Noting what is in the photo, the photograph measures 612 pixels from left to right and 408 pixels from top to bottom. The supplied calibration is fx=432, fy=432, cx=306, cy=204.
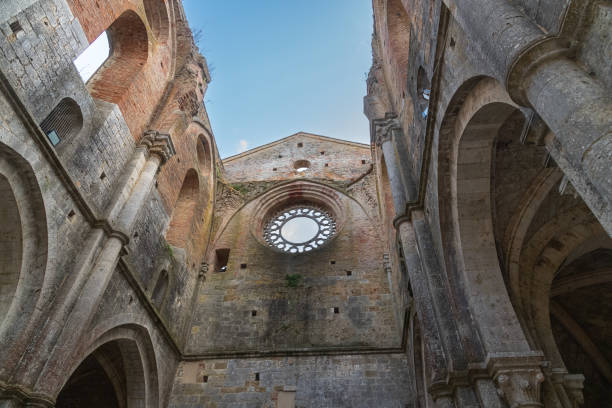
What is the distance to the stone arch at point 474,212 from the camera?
5.05m

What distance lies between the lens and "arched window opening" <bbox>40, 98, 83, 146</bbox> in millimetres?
6586

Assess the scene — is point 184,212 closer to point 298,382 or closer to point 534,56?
point 298,382

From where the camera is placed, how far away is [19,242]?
5.54 metres

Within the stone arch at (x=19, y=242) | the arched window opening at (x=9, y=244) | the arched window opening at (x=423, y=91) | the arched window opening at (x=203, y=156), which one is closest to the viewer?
the stone arch at (x=19, y=242)

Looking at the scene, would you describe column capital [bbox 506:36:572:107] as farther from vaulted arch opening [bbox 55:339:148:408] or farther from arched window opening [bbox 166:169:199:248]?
arched window opening [bbox 166:169:199:248]

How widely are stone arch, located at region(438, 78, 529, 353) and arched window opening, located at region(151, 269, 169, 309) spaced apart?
607 centimetres

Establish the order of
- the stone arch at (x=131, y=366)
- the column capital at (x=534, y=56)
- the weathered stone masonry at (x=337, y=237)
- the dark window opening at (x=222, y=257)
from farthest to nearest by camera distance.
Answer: the dark window opening at (x=222, y=257) < the stone arch at (x=131, y=366) < the weathered stone masonry at (x=337, y=237) < the column capital at (x=534, y=56)

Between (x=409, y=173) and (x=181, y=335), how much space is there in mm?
6267

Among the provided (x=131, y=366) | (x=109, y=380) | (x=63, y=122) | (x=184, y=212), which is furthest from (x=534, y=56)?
(x=184, y=212)

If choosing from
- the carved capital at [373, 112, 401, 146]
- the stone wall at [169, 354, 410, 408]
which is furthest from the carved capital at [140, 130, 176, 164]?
the stone wall at [169, 354, 410, 408]

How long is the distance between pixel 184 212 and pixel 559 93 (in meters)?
10.3

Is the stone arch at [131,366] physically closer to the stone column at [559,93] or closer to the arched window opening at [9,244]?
the arched window opening at [9,244]

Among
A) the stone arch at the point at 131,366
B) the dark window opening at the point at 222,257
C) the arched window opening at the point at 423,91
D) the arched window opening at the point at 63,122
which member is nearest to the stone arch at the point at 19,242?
the arched window opening at the point at 63,122

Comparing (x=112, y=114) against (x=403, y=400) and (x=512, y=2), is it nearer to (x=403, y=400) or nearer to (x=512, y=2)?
(x=512, y=2)
